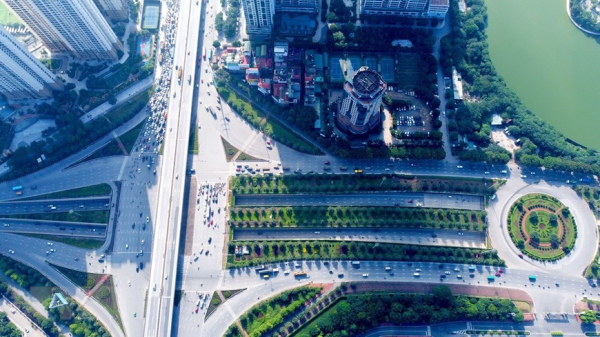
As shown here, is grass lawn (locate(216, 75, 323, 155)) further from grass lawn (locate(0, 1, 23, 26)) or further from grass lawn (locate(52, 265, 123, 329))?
grass lawn (locate(0, 1, 23, 26))

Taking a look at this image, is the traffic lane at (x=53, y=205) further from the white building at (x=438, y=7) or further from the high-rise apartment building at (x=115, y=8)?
the white building at (x=438, y=7)

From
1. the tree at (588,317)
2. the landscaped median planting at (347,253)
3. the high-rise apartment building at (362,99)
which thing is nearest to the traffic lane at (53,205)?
the landscaped median planting at (347,253)

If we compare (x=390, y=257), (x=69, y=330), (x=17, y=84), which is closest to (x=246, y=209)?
(x=390, y=257)

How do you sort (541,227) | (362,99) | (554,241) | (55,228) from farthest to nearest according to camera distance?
(541,227) < (55,228) < (554,241) < (362,99)

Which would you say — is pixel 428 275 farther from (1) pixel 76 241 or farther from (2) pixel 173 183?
(1) pixel 76 241

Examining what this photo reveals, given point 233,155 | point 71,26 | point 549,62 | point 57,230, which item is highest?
point 71,26

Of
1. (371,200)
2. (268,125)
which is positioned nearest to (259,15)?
(268,125)

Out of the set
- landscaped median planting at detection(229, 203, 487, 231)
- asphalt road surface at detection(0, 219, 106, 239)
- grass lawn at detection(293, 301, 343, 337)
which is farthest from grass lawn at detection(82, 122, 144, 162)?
grass lawn at detection(293, 301, 343, 337)

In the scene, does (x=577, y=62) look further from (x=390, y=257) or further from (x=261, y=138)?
(x=261, y=138)
